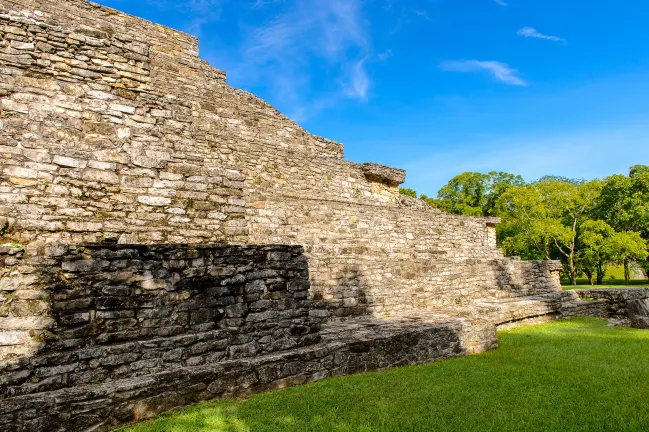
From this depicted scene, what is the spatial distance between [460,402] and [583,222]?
3505 cm

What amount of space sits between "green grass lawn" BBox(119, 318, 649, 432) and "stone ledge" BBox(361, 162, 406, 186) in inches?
374

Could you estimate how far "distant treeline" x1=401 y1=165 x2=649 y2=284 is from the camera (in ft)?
96.5

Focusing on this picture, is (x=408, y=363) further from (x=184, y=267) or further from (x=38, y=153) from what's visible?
(x=38, y=153)

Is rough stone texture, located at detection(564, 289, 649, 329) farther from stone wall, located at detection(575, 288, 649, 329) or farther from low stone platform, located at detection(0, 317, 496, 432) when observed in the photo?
low stone platform, located at detection(0, 317, 496, 432)

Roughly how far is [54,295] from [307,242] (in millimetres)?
6951

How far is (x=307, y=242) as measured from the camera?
10422 mm

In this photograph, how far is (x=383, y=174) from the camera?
14938 mm

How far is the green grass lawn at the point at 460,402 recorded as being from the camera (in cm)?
363

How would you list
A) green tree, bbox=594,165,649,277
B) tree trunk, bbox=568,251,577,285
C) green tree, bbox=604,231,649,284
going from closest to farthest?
green tree, bbox=604,231,649,284 < green tree, bbox=594,165,649,277 < tree trunk, bbox=568,251,577,285

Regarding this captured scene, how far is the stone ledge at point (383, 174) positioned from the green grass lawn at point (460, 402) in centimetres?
951

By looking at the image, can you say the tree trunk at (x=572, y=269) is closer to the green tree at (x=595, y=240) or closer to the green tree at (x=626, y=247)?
the green tree at (x=595, y=240)

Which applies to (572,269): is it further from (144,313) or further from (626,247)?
(144,313)

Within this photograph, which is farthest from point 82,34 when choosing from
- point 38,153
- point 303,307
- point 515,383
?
point 515,383

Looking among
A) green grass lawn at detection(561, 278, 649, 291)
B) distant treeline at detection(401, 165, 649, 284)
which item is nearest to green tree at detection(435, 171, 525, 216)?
distant treeline at detection(401, 165, 649, 284)
